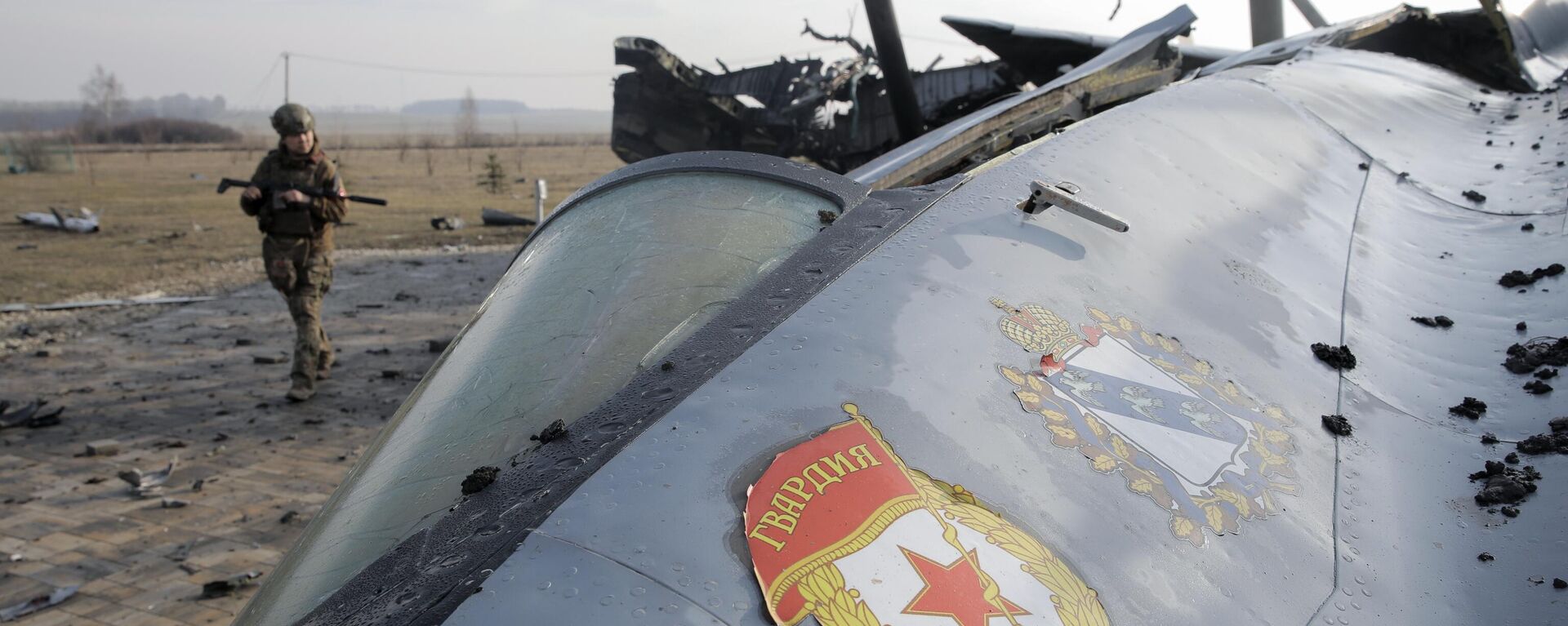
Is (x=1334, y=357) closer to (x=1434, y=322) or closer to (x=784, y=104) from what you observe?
(x=1434, y=322)

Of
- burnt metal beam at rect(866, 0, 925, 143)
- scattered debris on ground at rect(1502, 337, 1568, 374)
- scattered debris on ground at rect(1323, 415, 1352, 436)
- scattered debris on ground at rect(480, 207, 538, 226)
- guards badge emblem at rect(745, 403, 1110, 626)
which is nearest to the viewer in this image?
guards badge emblem at rect(745, 403, 1110, 626)

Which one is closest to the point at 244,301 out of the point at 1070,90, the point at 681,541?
the point at 1070,90

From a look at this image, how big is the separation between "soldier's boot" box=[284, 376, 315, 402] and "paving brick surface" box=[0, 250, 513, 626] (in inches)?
2.6

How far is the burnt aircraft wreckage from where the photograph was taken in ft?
5.05

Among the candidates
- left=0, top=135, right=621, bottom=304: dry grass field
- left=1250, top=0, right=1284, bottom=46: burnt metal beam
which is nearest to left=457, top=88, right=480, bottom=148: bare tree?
left=0, top=135, right=621, bottom=304: dry grass field

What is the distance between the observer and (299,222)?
761 centimetres

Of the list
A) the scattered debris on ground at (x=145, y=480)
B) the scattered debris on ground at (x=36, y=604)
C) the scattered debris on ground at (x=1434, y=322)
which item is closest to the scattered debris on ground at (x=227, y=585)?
the scattered debris on ground at (x=36, y=604)

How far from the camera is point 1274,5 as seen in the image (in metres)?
11.5

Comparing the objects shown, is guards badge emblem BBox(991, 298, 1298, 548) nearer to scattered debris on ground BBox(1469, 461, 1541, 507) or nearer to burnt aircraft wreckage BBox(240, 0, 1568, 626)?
burnt aircraft wreckage BBox(240, 0, 1568, 626)

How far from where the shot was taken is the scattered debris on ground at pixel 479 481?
164cm

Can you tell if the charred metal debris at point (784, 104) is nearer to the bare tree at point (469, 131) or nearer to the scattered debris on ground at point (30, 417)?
the scattered debris on ground at point (30, 417)

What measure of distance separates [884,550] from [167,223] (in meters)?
18.9

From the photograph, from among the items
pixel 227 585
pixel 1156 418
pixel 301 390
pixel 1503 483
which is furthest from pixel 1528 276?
pixel 301 390

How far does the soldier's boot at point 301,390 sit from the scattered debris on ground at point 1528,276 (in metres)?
7.33
